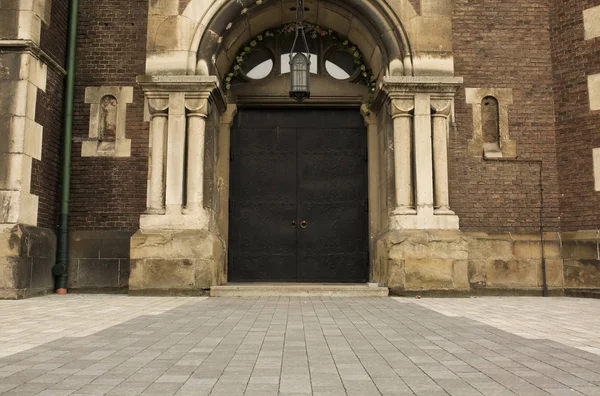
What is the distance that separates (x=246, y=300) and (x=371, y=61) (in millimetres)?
5150

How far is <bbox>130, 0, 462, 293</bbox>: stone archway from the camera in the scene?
877 centimetres

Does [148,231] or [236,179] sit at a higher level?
[236,179]

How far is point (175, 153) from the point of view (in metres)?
9.12

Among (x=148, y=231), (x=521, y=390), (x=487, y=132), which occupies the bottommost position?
(x=521, y=390)

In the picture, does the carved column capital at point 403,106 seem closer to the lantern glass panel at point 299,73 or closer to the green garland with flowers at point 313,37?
the green garland with flowers at point 313,37

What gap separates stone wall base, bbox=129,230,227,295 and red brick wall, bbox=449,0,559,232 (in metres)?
4.34

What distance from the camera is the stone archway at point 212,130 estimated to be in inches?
345

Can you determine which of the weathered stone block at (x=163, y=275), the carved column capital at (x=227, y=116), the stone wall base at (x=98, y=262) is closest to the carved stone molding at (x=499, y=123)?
the carved column capital at (x=227, y=116)

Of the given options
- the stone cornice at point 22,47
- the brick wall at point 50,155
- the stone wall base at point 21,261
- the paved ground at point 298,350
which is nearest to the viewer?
the paved ground at point 298,350

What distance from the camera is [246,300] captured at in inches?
318

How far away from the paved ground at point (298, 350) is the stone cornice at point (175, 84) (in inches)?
151

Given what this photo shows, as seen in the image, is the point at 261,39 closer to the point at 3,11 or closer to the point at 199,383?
the point at 3,11

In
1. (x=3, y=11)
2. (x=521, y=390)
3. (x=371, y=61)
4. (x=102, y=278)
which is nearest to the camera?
(x=521, y=390)

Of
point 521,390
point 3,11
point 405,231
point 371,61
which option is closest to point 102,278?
point 3,11
